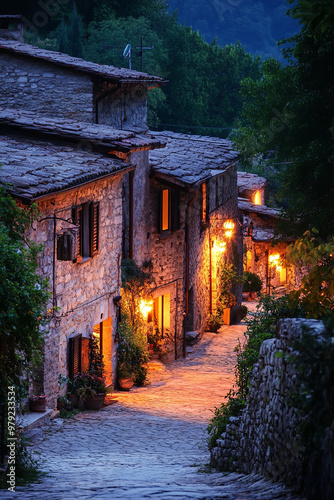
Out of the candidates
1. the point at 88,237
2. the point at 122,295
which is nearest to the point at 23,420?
the point at 88,237

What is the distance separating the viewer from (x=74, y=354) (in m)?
13.2

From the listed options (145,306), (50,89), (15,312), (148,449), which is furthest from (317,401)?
(50,89)

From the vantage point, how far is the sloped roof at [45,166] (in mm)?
10875

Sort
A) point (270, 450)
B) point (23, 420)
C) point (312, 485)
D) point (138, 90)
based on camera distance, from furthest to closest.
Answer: point (138, 90)
point (23, 420)
point (270, 450)
point (312, 485)

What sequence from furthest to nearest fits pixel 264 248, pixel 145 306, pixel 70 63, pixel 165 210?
pixel 264 248, pixel 165 210, pixel 145 306, pixel 70 63

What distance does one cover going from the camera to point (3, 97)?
55.8 ft

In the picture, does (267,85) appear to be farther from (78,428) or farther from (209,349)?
(78,428)

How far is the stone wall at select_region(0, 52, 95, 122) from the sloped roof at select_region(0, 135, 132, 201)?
256 cm

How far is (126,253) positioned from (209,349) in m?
5.00

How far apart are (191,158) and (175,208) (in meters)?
2.21

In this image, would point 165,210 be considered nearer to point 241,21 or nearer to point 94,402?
point 94,402

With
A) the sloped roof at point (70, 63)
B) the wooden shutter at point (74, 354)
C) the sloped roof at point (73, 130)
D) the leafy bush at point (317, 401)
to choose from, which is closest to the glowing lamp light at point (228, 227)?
the sloped roof at point (70, 63)

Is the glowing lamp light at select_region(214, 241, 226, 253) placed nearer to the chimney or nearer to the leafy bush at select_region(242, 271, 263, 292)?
the leafy bush at select_region(242, 271, 263, 292)

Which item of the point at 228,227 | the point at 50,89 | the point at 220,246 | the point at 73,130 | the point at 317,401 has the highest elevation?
the point at 50,89
